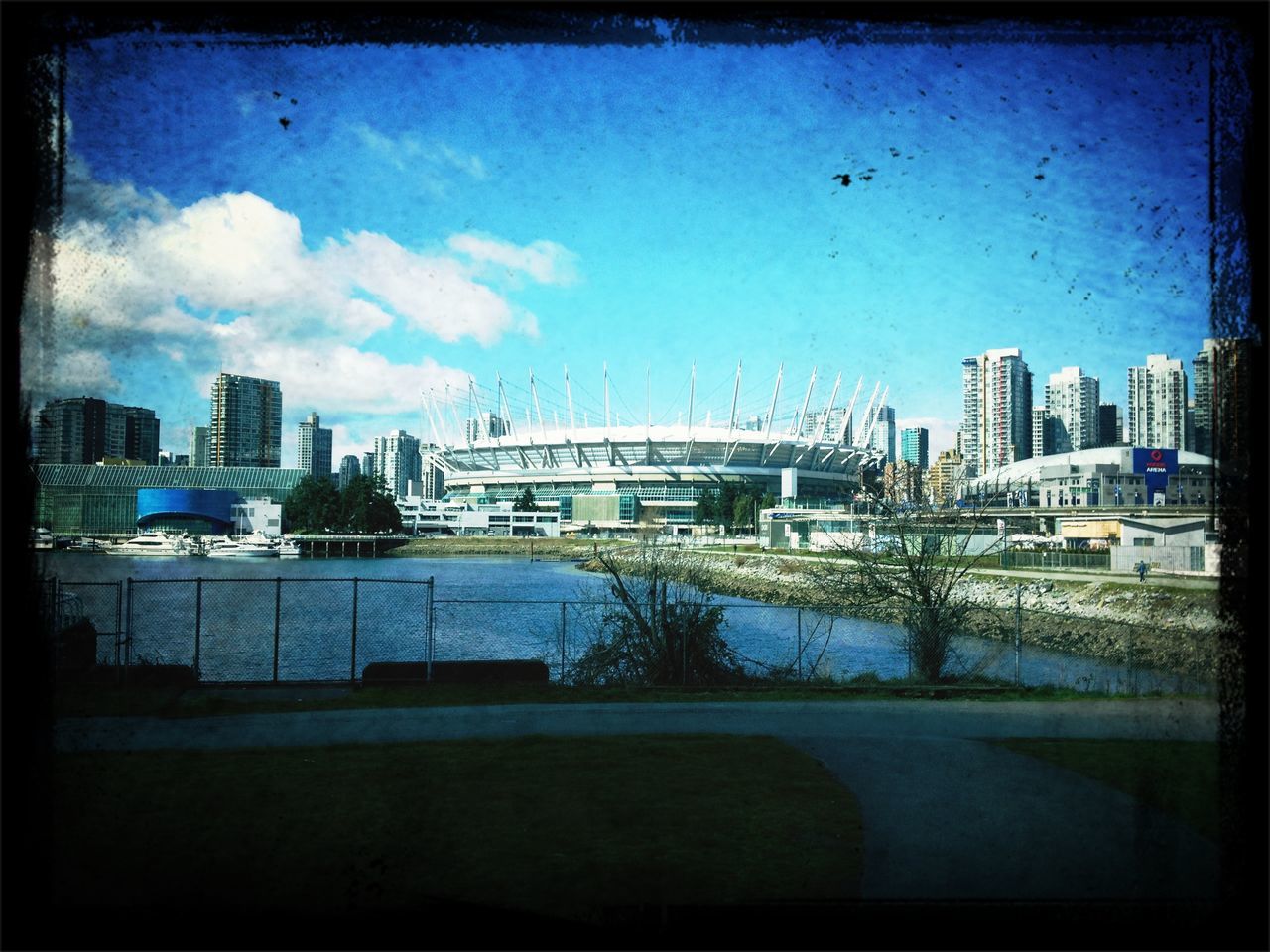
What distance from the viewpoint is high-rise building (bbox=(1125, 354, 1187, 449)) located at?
4961mm

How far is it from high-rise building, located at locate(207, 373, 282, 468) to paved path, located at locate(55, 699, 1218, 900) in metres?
2.40

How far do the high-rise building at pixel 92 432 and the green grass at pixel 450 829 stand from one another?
64.3 inches

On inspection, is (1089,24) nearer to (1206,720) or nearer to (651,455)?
(1206,720)

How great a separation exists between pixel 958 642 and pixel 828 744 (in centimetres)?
725

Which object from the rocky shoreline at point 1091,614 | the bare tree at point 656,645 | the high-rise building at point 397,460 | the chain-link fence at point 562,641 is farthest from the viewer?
the high-rise building at point 397,460

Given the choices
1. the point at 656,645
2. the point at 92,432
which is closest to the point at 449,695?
the point at 656,645

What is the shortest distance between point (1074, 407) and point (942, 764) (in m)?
3.45

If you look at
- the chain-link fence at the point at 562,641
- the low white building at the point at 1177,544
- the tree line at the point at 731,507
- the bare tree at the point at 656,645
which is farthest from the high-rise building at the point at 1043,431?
the tree line at the point at 731,507

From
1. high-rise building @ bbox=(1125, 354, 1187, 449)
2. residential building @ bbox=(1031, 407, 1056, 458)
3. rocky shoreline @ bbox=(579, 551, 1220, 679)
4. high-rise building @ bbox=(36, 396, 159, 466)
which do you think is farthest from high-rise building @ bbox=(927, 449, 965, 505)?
high-rise building @ bbox=(36, 396, 159, 466)

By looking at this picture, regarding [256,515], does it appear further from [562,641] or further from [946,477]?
[946,477]

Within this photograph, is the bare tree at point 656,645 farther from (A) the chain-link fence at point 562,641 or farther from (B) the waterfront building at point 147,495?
(B) the waterfront building at point 147,495

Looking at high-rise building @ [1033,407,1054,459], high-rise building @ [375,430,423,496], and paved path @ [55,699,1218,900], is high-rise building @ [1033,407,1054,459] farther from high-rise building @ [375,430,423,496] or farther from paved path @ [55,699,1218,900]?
high-rise building @ [375,430,423,496]

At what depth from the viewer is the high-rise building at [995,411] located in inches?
341

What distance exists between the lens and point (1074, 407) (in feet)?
26.0
